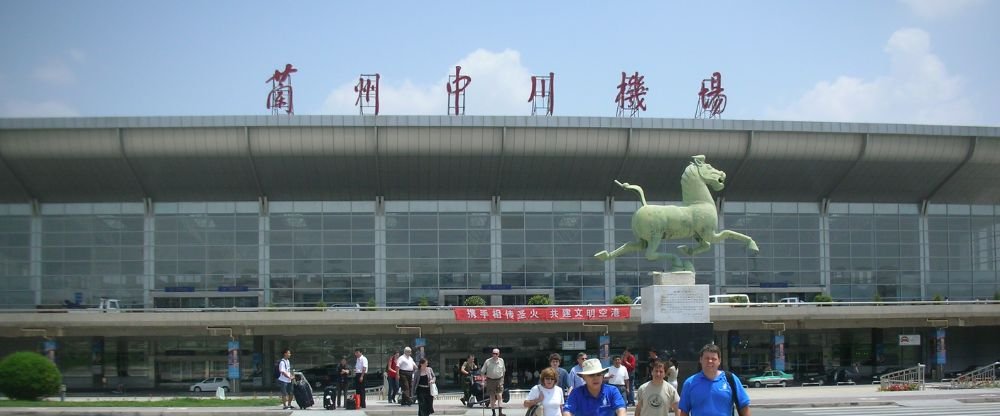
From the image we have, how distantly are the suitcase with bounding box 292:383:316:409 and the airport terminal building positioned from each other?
2458cm

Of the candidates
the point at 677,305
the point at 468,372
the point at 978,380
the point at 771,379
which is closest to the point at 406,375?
the point at 468,372

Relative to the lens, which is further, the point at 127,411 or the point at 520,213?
the point at 520,213

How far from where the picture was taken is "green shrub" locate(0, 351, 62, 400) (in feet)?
97.6

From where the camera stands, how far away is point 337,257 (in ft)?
187

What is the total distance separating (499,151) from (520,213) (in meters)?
5.14

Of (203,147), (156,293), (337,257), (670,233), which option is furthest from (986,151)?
(156,293)

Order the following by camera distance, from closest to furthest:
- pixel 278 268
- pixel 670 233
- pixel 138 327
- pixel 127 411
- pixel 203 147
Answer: pixel 127 411
pixel 670 233
pixel 138 327
pixel 203 147
pixel 278 268

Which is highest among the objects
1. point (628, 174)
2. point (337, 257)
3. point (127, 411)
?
point (628, 174)

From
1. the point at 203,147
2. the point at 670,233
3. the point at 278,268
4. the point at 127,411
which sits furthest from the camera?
the point at 278,268

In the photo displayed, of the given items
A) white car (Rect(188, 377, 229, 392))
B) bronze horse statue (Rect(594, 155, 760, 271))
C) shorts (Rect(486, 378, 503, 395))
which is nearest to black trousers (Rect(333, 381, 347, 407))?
shorts (Rect(486, 378, 503, 395))

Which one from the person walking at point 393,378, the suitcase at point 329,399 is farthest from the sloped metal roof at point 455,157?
the suitcase at point 329,399

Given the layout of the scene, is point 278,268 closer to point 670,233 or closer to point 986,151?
point 670,233

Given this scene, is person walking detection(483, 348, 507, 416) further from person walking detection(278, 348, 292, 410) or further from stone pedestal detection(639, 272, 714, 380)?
stone pedestal detection(639, 272, 714, 380)

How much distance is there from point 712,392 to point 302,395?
1819cm
